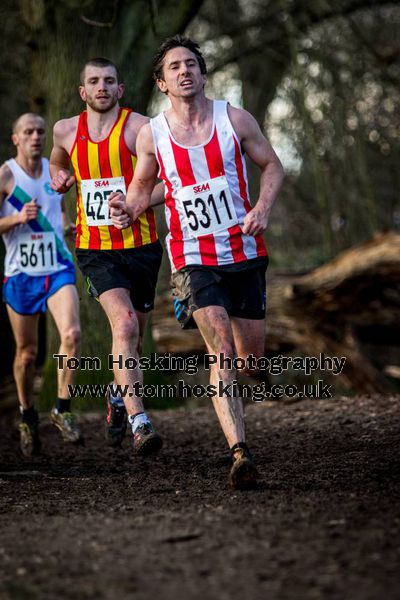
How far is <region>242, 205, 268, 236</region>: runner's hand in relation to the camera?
5070mm

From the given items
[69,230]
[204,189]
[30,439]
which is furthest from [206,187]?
[30,439]

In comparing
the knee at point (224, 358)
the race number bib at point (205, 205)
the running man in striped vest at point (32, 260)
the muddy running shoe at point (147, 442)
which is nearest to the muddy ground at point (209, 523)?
the muddy running shoe at point (147, 442)

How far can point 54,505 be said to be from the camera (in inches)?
192

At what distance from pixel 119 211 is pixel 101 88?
1.18m

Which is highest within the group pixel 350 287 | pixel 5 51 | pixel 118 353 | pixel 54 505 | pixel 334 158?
pixel 5 51

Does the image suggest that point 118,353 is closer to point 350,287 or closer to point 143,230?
point 143,230

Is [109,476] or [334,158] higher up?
[334,158]

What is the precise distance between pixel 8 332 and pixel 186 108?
229 inches

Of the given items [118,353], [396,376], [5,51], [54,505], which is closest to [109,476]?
[118,353]

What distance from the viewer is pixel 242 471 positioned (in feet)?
15.7

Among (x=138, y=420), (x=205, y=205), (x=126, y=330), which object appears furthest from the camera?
(x=126, y=330)

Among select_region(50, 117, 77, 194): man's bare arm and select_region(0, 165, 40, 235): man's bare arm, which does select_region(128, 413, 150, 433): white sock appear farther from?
select_region(0, 165, 40, 235): man's bare arm

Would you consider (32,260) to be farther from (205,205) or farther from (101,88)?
(205,205)

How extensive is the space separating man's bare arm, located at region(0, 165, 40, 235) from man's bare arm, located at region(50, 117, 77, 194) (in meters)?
0.69
